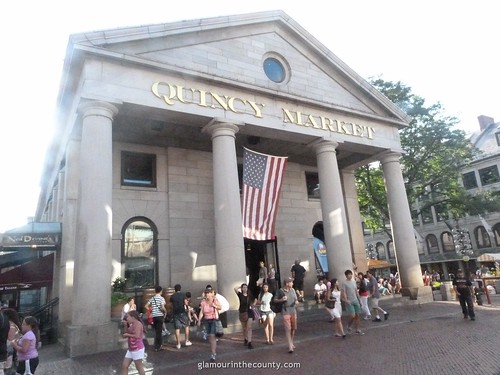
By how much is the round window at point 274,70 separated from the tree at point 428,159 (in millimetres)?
13344

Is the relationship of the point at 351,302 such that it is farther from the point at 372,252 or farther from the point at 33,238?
the point at 372,252

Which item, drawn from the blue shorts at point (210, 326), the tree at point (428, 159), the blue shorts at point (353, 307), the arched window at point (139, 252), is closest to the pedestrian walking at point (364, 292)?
the blue shorts at point (353, 307)

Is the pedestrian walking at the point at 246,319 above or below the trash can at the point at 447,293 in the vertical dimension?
above

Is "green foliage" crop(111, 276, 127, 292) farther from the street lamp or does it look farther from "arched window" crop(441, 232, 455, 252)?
the street lamp

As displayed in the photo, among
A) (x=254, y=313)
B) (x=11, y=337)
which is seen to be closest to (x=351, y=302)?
(x=254, y=313)

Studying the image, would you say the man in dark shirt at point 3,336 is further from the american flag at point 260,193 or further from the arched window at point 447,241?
the arched window at point 447,241

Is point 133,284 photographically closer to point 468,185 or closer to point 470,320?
point 470,320

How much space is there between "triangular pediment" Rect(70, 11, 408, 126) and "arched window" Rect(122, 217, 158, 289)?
20.5 feet

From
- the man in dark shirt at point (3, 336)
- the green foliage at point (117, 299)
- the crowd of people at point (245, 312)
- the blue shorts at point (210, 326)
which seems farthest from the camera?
the green foliage at point (117, 299)

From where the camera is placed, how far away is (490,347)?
25.5 ft

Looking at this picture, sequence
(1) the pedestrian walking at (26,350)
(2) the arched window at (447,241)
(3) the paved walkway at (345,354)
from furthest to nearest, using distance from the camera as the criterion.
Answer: (2) the arched window at (447,241) → (3) the paved walkway at (345,354) → (1) the pedestrian walking at (26,350)

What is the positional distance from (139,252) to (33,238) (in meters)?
3.64

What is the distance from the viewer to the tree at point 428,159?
2622cm

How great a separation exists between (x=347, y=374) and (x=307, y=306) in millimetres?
7446
